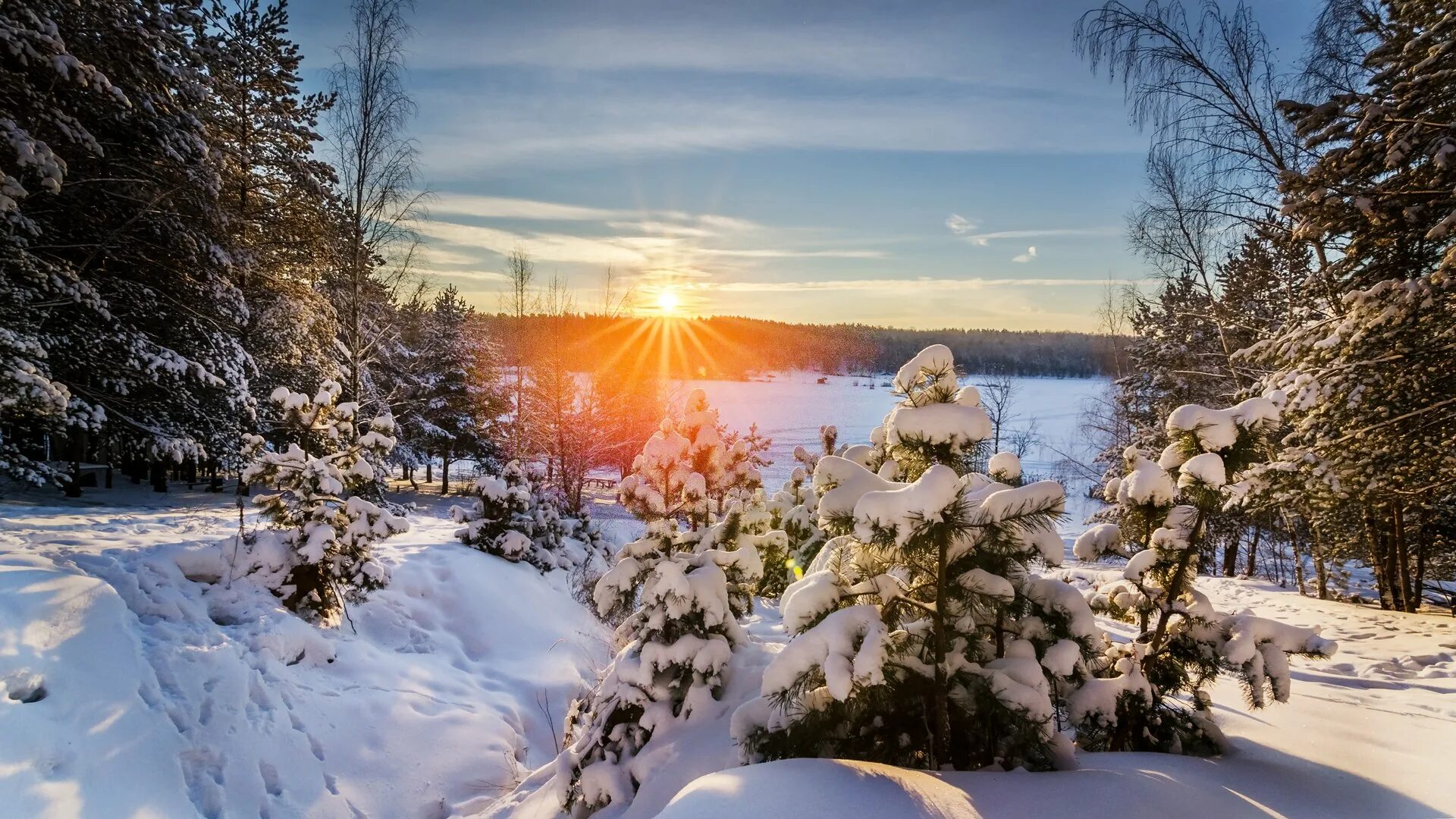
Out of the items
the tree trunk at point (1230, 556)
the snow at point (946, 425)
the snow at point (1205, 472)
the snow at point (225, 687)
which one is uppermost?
the snow at point (946, 425)

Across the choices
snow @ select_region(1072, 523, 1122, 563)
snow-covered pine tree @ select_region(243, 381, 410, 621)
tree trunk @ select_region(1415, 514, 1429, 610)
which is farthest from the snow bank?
tree trunk @ select_region(1415, 514, 1429, 610)

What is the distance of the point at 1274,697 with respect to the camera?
350 cm

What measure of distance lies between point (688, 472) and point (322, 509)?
476cm

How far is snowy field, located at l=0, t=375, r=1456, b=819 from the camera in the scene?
116 inches

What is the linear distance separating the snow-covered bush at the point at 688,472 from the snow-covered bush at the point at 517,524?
6.91 meters

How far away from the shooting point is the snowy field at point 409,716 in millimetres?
2941

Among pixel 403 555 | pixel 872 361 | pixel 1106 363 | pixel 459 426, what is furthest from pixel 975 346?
pixel 403 555

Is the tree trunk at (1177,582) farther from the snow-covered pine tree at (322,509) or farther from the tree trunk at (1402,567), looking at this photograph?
the tree trunk at (1402,567)

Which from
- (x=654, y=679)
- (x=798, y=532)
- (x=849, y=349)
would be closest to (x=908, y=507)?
(x=654, y=679)

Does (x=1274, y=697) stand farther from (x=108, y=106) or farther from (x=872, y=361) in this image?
(x=872, y=361)

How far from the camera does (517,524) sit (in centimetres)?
1236

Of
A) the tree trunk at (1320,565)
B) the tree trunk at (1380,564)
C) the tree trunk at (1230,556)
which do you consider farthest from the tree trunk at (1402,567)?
the tree trunk at (1230,556)

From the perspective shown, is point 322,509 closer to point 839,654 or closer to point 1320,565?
point 839,654

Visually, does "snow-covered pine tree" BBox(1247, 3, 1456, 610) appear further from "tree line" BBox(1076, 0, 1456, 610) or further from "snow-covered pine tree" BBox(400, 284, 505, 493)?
"snow-covered pine tree" BBox(400, 284, 505, 493)
